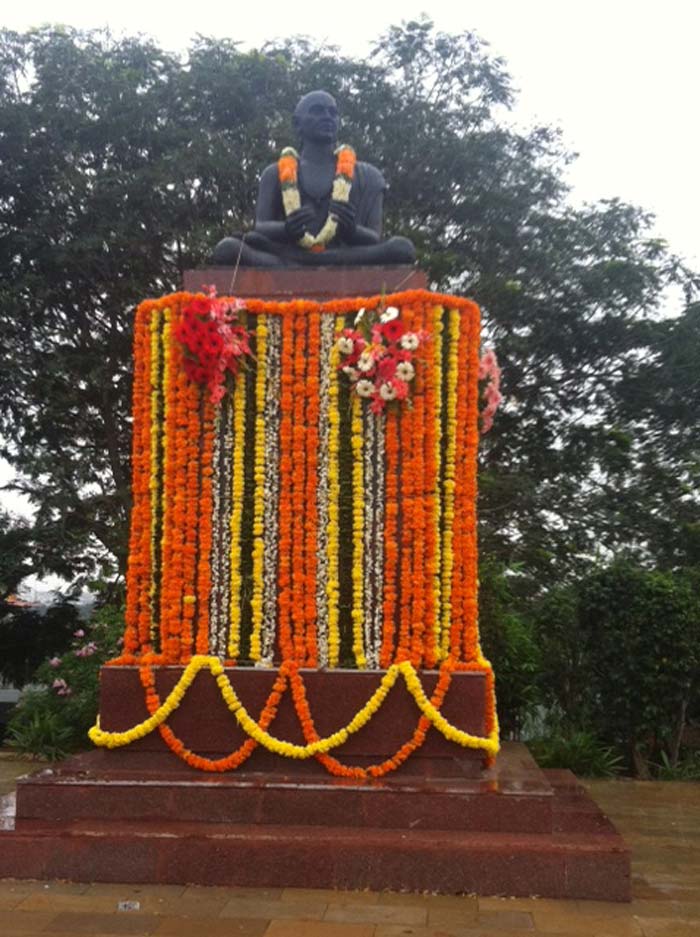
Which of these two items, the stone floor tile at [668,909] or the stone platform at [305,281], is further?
the stone platform at [305,281]

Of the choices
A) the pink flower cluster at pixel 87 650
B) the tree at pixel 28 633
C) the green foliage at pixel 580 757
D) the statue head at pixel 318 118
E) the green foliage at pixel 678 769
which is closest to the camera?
the statue head at pixel 318 118

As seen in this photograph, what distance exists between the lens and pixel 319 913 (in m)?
4.40

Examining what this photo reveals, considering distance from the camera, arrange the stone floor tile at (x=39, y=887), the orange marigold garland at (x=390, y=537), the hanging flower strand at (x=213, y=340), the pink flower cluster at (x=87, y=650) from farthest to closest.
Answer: the pink flower cluster at (x=87, y=650)
the hanging flower strand at (x=213, y=340)
the orange marigold garland at (x=390, y=537)
the stone floor tile at (x=39, y=887)

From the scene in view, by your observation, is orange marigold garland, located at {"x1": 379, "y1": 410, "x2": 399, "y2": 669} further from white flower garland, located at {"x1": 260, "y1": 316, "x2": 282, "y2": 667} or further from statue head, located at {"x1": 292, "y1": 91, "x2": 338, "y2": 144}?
statue head, located at {"x1": 292, "y1": 91, "x2": 338, "y2": 144}

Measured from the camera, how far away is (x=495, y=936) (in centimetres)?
413

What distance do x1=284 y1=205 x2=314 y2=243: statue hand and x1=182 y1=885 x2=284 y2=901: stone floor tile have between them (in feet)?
11.7

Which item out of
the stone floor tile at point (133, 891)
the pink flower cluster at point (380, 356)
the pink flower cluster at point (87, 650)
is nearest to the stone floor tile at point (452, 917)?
the stone floor tile at point (133, 891)

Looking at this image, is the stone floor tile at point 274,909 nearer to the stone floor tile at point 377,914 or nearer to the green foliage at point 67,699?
the stone floor tile at point 377,914

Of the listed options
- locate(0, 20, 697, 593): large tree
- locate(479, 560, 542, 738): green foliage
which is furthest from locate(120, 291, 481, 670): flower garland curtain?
locate(0, 20, 697, 593): large tree

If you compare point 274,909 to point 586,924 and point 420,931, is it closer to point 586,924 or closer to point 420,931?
point 420,931

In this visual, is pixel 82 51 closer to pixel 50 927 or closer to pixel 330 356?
pixel 330 356

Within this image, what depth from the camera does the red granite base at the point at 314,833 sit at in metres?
4.72

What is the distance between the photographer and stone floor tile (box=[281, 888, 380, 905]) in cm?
458

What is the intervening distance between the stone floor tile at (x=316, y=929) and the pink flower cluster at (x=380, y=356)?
8.57ft
